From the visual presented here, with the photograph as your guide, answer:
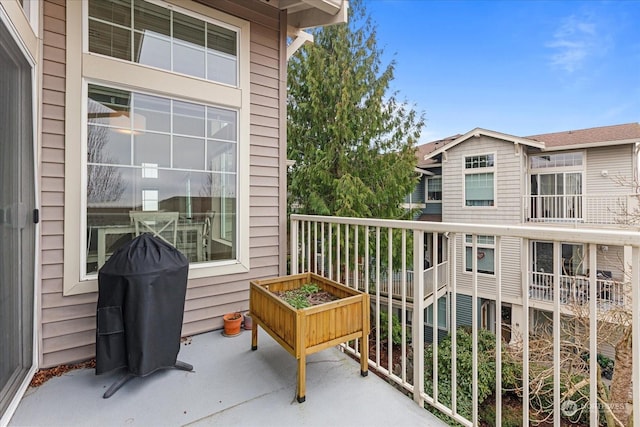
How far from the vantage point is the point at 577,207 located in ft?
27.2

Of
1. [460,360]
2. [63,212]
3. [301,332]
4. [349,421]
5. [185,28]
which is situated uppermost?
[185,28]

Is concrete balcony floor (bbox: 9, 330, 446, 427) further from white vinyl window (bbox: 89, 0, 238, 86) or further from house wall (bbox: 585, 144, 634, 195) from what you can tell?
house wall (bbox: 585, 144, 634, 195)

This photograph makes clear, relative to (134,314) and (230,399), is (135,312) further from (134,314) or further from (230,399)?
(230,399)

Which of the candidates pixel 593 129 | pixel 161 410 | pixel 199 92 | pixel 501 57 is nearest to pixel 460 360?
pixel 161 410

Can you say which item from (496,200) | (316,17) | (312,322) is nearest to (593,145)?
(496,200)

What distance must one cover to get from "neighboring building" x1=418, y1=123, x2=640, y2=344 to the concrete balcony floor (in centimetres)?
588

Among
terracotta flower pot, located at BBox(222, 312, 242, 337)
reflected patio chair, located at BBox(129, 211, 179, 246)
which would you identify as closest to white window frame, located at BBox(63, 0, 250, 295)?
reflected patio chair, located at BBox(129, 211, 179, 246)

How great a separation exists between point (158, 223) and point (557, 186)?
1043 cm

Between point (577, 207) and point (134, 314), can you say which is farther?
point (577, 207)

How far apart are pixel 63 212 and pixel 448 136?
12.3 m

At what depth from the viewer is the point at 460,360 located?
5.07 metres

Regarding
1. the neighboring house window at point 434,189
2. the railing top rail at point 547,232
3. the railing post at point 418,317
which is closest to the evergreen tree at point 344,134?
the railing post at point 418,317

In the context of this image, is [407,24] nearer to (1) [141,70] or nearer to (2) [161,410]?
(1) [141,70]

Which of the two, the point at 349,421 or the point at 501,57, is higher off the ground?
the point at 501,57
